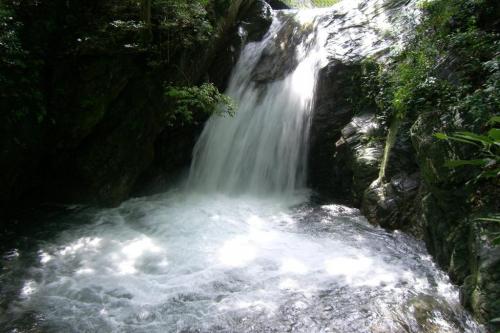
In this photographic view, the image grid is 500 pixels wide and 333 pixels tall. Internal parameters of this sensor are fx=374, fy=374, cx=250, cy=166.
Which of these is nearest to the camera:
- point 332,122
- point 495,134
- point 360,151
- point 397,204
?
point 495,134

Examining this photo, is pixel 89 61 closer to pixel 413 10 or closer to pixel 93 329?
pixel 93 329

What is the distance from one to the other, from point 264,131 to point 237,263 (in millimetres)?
4049

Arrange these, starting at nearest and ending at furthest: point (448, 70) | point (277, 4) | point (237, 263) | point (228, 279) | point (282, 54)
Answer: point (228, 279) < point (237, 263) < point (448, 70) < point (282, 54) < point (277, 4)

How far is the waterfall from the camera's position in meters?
8.20

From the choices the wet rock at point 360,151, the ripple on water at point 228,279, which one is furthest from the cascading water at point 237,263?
the wet rock at point 360,151

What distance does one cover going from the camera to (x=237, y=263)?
5.09 metres

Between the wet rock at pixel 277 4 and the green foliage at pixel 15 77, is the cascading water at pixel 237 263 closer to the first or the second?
the green foliage at pixel 15 77

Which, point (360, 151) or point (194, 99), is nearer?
point (194, 99)

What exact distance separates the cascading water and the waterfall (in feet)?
0.10

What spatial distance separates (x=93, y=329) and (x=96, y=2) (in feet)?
17.4

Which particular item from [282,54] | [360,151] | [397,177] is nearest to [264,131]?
[360,151]

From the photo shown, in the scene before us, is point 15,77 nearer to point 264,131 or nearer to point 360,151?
point 264,131

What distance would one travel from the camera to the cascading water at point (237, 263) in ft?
13.0

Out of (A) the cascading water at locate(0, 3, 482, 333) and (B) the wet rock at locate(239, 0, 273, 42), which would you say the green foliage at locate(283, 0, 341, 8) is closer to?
(B) the wet rock at locate(239, 0, 273, 42)
